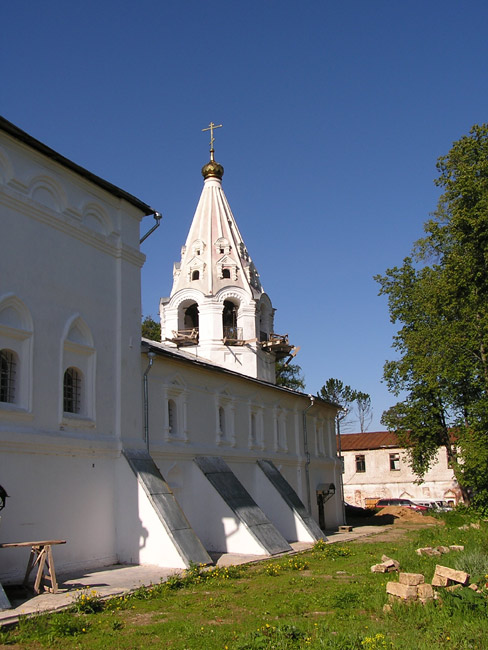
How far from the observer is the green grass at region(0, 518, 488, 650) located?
7.40 m

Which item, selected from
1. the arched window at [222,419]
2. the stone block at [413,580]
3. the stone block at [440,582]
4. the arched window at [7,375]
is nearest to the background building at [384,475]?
the arched window at [222,419]

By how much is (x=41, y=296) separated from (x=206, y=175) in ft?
61.5

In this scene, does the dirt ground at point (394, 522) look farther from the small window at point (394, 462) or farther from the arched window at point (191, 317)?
the small window at point (394, 462)

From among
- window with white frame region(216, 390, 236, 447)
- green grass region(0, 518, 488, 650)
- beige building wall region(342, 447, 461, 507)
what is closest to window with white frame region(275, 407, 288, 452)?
window with white frame region(216, 390, 236, 447)

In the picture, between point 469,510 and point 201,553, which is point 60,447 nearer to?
point 201,553

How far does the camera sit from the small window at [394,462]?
47.1 metres

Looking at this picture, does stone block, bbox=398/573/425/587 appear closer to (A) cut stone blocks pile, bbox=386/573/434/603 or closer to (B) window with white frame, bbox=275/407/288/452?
(A) cut stone blocks pile, bbox=386/573/434/603

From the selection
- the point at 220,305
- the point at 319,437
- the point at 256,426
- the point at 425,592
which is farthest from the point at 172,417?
the point at 319,437

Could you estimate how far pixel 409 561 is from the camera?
13.1 metres

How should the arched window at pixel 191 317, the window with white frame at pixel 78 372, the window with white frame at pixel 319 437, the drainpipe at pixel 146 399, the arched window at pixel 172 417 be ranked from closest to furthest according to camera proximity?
the window with white frame at pixel 78 372 → the drainpipe at pixel 146 399 → the arched window at pixel 172 417 → the arched window at pixel 191 317 → the window with white frame at pixel 319 437

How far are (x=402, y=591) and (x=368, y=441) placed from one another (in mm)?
40884

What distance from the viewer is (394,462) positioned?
47.4 meters

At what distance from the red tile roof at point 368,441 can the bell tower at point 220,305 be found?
831 inches

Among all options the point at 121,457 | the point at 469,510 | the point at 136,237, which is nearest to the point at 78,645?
the point at 121,457
